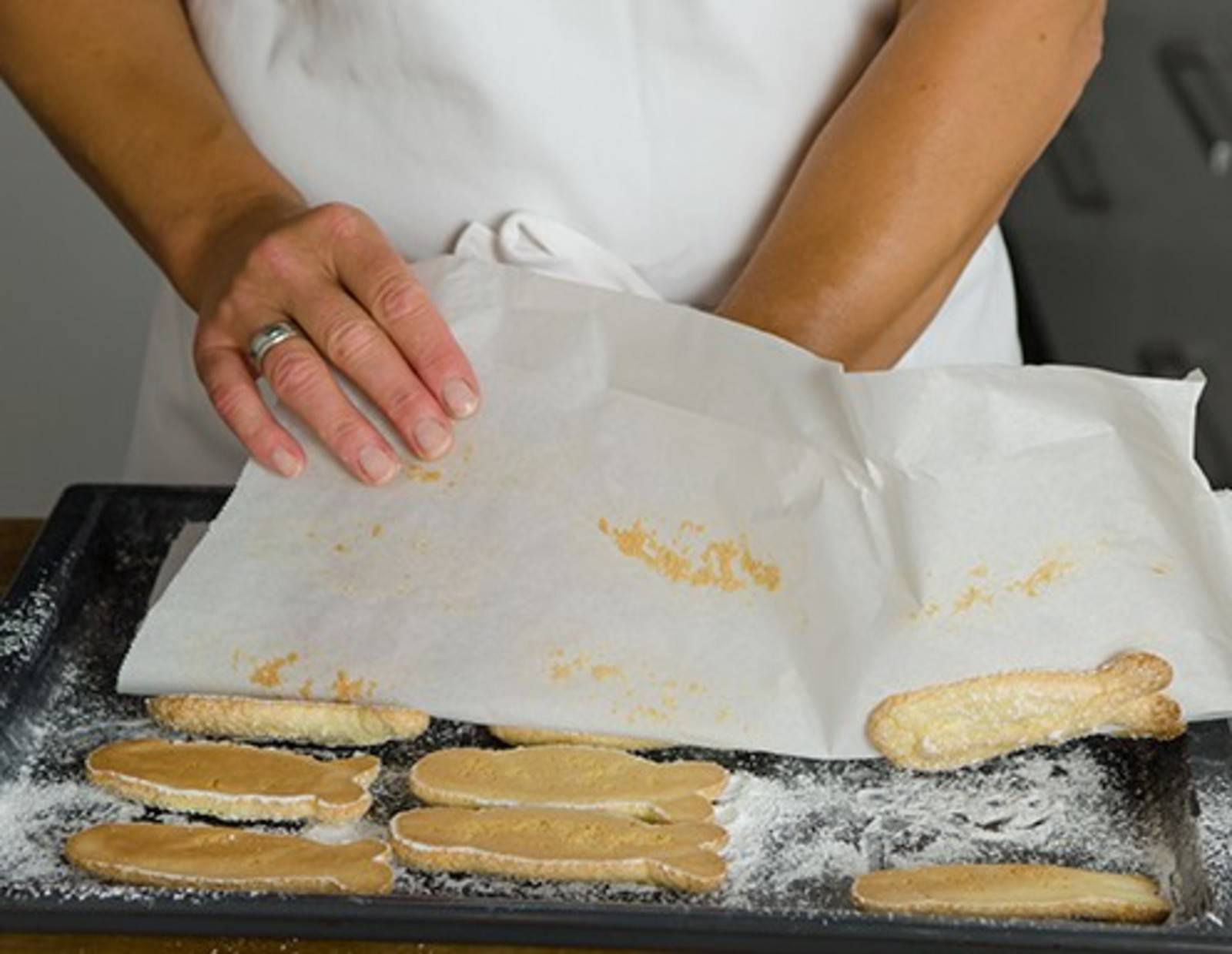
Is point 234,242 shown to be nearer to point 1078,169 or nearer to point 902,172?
point 902,172

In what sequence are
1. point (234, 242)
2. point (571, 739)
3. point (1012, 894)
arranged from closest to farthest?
point (1012, 894) → point (571, 739) → point (234, 242)

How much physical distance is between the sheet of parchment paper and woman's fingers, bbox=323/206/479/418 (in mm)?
29

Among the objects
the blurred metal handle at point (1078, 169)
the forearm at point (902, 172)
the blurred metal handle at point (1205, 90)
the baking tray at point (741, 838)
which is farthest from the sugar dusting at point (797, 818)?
the blurred metal handle at point (1078, 169)

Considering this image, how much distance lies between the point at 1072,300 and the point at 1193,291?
0.73 ft

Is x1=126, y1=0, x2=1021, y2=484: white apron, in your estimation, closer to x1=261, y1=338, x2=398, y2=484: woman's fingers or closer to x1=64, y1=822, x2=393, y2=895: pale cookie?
x1=261, y1=338, x2=398, y2=484: woman's fingers

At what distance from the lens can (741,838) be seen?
3.08 feet

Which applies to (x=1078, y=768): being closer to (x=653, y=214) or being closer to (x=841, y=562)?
(x=841, y=562)

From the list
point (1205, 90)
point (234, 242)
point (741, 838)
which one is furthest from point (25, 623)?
point (1205, 90)

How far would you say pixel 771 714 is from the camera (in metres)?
0.99

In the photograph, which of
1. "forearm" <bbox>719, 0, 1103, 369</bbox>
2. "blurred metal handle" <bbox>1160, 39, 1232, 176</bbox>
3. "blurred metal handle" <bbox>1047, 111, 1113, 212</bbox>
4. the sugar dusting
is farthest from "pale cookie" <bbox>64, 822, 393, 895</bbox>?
"blurred metal handle" <bbox>1047, 111, 1113, 212</bbox>

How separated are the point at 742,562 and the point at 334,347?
230 millimetres

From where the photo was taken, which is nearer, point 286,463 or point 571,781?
point 571,781

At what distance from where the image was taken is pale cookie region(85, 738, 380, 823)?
0.95m

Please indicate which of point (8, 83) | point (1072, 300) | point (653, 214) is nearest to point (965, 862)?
point (653, 214)
